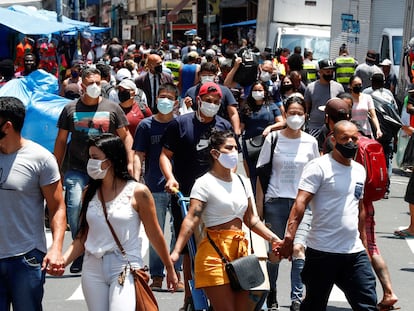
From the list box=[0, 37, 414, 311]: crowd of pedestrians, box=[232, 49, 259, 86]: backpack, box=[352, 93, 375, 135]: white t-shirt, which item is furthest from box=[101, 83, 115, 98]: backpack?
box=[352, 93, 375, 135]: white t-shirt

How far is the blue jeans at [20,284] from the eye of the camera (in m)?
6.11

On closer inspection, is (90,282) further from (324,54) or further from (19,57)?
(324,54)

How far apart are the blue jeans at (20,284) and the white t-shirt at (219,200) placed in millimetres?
1248

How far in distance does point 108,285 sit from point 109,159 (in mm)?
760

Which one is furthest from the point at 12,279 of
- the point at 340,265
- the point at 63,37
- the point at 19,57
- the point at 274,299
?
the point at 63,37

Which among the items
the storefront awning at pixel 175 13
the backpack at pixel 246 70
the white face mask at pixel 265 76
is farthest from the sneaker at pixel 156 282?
the storefront awning at pixel 175 13

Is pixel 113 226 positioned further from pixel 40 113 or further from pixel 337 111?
pixel 40 113

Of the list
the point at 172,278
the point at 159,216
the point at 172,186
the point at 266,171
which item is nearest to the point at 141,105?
the point at 159,216

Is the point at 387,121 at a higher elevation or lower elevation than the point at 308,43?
higher

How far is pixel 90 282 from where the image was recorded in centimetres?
607

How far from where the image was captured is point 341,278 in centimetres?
711

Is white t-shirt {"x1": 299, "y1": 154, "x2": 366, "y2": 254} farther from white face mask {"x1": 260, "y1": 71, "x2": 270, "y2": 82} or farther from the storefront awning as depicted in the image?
the storefront awning

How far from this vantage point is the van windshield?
3027 cm

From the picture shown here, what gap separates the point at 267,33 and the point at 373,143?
2459cm
